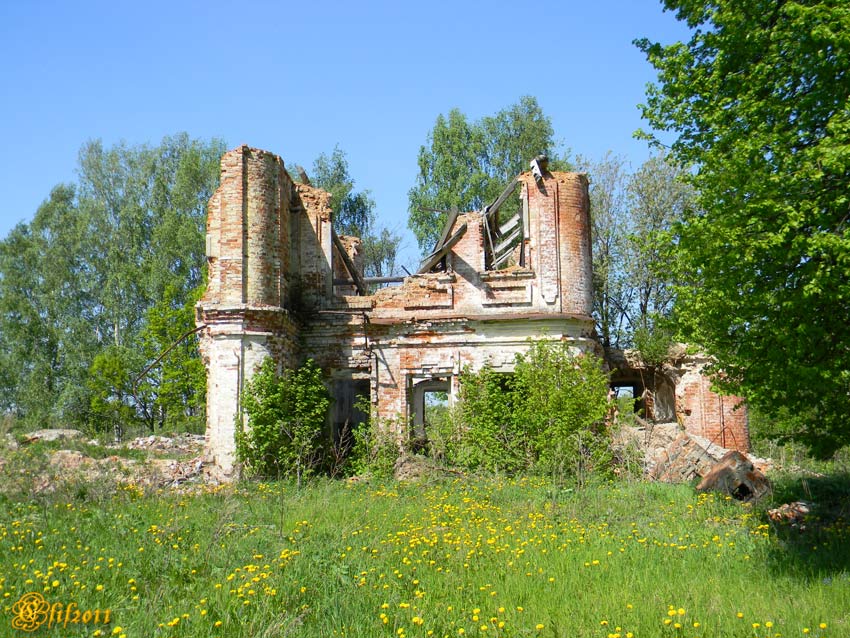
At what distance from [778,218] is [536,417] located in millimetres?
8450

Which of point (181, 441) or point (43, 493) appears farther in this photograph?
point (181, 441)

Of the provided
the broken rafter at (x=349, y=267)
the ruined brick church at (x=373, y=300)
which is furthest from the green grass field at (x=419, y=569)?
the broken rafter at (x=349, y=267)

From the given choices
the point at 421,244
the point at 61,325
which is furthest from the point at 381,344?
the point at 61,325

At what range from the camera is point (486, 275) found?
16.7 m

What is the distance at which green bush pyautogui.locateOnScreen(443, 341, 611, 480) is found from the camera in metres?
14.8

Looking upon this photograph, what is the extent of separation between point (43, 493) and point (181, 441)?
13.0 meters

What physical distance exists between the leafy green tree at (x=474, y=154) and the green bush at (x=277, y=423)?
18.5 meters

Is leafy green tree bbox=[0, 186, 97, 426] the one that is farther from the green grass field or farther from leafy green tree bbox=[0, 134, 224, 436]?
the green grass field

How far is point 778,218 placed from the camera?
285 inches

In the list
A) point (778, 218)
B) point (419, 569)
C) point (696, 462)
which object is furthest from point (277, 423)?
point (778, 218)

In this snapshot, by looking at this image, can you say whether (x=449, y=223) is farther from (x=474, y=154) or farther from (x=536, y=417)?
(x=474, y=154)

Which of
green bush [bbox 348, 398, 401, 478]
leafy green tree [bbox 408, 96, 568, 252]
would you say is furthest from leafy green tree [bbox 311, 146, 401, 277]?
green bush [bbox 348, 398, 401, 478]

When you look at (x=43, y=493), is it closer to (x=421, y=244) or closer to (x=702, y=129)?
(x=702, y=129)

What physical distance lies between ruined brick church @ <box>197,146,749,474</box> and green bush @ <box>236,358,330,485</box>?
311 mm
